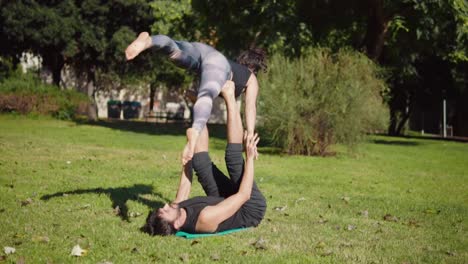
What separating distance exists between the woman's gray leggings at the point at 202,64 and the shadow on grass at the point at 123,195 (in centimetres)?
181

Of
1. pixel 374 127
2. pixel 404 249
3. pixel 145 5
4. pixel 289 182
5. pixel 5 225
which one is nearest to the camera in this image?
pixel 404 249

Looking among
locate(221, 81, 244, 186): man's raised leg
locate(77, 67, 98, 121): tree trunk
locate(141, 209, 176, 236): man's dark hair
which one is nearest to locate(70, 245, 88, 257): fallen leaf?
locate(141, 209, 176, 236): man's dark hair

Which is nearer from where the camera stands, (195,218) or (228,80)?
(195,218)

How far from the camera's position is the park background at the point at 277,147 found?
19.1ft

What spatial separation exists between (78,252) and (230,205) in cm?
159

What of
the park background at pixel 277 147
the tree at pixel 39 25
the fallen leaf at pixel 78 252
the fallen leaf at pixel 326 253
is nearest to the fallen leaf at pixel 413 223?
the park background at pixel 277 147

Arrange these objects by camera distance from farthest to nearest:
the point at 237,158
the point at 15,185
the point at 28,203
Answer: the point at 15,185, the point at 28,203, the point at 237,158

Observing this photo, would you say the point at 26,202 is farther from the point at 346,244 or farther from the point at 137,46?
the point at 346,244

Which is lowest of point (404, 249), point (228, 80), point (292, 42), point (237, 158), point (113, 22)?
point (404, 249)

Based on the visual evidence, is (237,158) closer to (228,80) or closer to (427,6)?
(228,80)

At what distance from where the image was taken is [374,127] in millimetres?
17328

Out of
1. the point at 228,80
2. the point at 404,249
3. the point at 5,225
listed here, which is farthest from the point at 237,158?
the point at 5,225

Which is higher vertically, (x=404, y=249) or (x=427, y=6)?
(x=427, y=6)

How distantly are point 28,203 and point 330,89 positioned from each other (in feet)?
32.8
